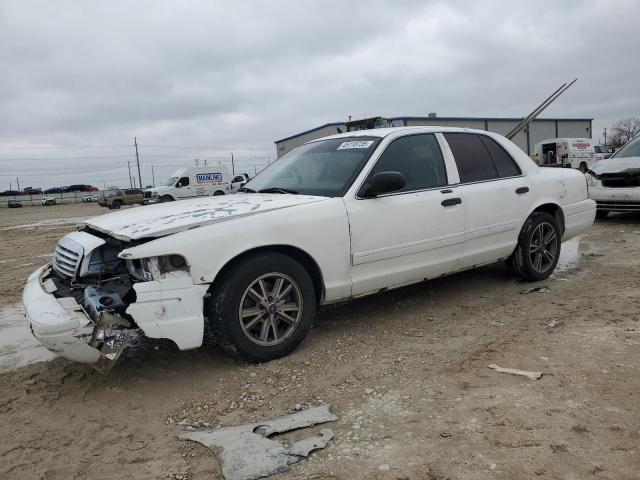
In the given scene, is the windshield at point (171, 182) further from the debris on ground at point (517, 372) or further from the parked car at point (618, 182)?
the debris on ground at point (517, 372)

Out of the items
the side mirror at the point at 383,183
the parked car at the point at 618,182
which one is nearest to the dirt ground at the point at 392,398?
the side mirror at the point at 383,183

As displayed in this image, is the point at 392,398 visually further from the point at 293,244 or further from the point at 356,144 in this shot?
the point at 356,144

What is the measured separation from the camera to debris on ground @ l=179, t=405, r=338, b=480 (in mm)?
2289

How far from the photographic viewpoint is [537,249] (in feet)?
17.0

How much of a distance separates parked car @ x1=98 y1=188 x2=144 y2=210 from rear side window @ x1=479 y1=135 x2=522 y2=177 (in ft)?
87.4

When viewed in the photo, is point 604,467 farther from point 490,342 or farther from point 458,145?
point 458,145

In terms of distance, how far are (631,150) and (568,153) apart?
20632mm

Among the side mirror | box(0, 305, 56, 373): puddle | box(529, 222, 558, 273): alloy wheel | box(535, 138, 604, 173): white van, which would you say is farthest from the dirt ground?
box(535, 138, 604, 173): white van

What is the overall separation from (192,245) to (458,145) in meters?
2.80

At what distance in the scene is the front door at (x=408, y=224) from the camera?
149 inches

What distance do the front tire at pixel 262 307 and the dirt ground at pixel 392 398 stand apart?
0.17 meters

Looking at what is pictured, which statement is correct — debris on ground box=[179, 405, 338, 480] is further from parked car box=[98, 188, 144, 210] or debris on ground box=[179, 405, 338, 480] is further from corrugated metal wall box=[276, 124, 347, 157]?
corrugated metal wall box=[276, 124, 347, 157]

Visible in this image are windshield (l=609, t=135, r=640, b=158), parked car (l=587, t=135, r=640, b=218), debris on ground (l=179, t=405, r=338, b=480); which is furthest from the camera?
windshield (l=609, t=135, r=640, b=158)

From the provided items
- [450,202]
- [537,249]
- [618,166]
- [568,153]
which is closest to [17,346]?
[450,202]
